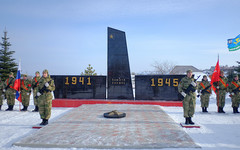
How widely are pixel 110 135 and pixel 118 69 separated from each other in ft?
19.1

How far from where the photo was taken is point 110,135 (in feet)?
→ 16.0

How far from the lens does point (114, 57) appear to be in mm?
10391

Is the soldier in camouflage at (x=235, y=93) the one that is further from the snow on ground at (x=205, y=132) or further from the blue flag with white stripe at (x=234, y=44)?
the blue flag with white stripe at (x=234, y=44)

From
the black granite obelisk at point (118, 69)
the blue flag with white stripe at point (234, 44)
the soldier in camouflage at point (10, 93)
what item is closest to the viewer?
the soldier in camouflage at point (10, 93)

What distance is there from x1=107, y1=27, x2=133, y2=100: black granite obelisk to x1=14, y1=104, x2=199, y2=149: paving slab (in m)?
3.92

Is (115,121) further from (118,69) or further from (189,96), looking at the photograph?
(118,69)

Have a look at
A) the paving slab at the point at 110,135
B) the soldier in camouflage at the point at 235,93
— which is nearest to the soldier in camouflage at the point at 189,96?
the paving slab at the point at 110,135

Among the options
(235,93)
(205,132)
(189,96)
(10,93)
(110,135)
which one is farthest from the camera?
(10,93)

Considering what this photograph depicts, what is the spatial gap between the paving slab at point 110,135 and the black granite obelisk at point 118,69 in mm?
3922

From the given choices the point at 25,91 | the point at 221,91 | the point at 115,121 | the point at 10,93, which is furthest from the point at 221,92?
the point at 10,93

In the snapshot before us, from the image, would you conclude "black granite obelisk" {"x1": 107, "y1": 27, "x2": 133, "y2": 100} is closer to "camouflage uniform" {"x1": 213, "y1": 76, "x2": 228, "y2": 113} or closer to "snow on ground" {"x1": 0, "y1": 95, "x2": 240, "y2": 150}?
"snow on ground" {"x1": 0, "y1": 95, "x2": 240, "y2": 150}

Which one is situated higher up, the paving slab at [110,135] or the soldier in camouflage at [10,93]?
the soldier in camouflage at [10,93]

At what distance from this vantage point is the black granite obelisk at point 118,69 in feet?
33.8

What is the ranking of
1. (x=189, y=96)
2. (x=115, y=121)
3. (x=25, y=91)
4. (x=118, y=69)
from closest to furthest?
1. (x=115, y=121)
2. (x=189, y=96)
3. (x=25, y=91)
4. (x=118, y=69)
